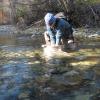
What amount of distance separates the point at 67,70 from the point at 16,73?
1313mm

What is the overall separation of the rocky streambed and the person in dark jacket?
0.53 m

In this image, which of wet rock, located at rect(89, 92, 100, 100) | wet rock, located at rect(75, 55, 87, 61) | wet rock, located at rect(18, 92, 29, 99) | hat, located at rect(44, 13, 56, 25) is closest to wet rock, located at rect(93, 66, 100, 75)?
wet rock, located at rect(75, 55, 87, 61)

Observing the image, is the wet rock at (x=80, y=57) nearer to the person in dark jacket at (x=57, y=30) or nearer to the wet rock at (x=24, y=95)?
the person in dark jacket at (x=57, y=30)

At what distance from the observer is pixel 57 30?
1153cm

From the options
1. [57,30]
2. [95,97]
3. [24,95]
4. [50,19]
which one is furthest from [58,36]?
[95,97]

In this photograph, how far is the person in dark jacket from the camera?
444 inches

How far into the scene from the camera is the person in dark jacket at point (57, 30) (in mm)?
11271

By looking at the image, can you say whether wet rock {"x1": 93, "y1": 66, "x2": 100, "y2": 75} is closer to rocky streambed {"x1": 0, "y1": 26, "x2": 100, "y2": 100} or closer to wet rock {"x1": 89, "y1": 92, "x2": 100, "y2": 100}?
rocky streambed {"x1": 0, "y1": 26, "x2": 100, "y2": 100}

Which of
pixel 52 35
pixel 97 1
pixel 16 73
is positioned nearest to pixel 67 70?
pixel 16 73

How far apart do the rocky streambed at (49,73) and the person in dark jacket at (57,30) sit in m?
0.53

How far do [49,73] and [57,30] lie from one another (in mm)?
2951

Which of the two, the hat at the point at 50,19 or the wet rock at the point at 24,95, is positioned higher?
the hat at the point at 50,19

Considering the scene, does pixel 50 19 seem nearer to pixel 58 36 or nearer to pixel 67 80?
pixel 58 36

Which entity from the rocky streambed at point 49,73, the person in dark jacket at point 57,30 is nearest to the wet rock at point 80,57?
the rocky streambed at point 49,73
